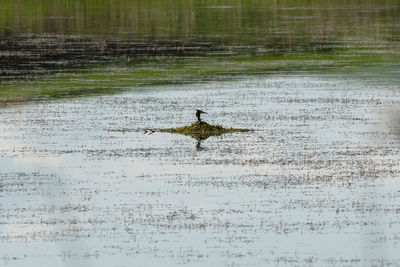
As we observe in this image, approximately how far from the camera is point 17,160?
87.0ft

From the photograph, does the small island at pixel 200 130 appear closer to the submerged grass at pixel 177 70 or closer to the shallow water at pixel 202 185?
the shallow water at pixel 202 185

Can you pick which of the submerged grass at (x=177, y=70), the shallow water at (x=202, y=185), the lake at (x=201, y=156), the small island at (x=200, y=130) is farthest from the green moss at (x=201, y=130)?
the submerged grass at (x=177, y=70)

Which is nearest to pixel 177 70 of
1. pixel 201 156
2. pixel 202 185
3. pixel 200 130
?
pixel 200 130

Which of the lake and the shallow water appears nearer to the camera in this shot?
the shallow water

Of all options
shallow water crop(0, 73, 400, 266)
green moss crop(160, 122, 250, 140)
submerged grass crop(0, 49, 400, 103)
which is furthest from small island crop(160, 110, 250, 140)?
submerged grass crop(0, 49, 400, 103)

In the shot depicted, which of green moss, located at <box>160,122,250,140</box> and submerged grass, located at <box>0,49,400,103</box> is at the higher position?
submerged grass, located at <box>0,49,400,103</box>

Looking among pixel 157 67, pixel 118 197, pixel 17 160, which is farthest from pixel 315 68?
pixel 118 197

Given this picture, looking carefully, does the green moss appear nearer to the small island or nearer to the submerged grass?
the small island

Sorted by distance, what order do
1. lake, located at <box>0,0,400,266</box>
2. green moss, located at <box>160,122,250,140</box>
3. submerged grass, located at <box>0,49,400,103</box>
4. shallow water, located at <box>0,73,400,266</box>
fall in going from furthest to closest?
submerged grass, located at <box>0,49,400,103</box> → green moss, located at <box>160,122,250,140</box> → lake, located at <box>0,0,400,266</box> → shallow water, located at <box>0,73,400,266</box>

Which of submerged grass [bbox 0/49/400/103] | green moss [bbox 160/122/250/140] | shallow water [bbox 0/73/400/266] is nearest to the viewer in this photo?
shallow water [bbox 0/73/400/266]

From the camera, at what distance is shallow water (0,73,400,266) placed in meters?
18.0

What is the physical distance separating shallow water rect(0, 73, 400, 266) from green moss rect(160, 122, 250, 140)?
788mm

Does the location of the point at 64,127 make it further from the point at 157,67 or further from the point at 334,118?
the point at 157,67

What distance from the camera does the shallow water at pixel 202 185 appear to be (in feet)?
59.1
